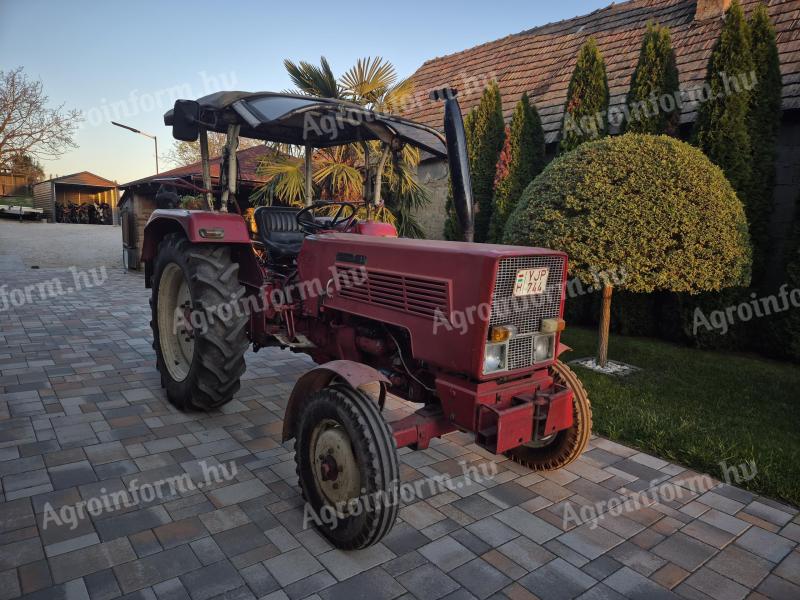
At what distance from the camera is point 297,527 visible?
7.97 feet

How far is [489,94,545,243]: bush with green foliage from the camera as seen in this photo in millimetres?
8570

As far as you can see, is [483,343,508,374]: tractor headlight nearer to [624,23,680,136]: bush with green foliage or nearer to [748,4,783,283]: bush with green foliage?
[748,4,783,283]: bush with green foliage

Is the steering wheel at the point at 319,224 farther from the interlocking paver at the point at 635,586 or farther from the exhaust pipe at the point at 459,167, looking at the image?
the interlocking paver at the point at 635,586

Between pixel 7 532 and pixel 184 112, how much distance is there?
2364 mm

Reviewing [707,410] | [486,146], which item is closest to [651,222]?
[707,410]

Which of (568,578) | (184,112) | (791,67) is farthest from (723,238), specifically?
(184,112)

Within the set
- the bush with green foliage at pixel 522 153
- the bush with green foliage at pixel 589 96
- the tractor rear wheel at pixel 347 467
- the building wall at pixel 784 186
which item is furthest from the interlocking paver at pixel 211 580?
the bush with green foliage at pixel 589 96

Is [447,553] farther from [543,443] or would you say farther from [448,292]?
[448,292]

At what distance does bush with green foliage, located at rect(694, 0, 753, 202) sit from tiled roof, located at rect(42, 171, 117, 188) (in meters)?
34.8

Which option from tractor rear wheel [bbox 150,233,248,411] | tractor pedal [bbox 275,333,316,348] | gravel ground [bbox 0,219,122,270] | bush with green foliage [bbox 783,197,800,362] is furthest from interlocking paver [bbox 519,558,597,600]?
gravel ground [bbox 0,219,122,270]

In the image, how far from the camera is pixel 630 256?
5.02 m

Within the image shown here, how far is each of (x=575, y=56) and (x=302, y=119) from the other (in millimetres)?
7928

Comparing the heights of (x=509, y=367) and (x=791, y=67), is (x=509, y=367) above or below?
below

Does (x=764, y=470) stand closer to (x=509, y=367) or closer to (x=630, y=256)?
(x=509, y=367)
